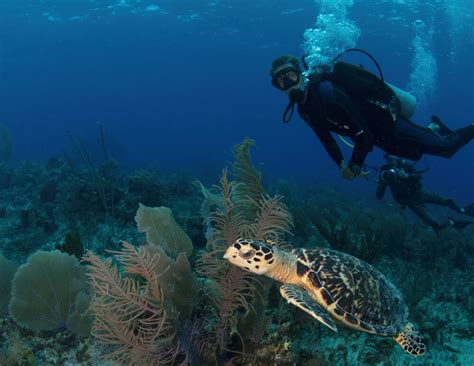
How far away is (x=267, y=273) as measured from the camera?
291 centimetres

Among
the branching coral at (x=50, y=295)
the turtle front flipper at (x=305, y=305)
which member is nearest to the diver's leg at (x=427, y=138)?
the turtle front flipper at (x=305, y=305)

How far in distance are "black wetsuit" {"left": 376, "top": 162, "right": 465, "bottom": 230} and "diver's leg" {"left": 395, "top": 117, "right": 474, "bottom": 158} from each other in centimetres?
100

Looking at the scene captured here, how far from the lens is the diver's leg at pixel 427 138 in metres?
5.67

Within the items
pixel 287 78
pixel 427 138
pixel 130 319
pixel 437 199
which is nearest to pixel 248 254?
pixel 130 319

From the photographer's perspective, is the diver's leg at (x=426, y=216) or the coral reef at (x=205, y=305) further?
the diver's leg at (x=426, y=216)

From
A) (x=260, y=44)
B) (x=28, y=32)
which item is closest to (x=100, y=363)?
(x=260, y=44)

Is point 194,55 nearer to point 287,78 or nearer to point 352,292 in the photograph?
point 287,78

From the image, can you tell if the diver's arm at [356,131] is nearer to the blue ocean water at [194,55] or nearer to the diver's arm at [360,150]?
the diver's arm at [360,150]

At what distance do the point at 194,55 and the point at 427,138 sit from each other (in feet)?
134

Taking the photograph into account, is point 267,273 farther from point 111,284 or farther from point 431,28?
point 431,28

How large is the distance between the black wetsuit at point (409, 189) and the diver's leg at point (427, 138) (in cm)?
100

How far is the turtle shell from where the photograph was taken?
9.94 ft

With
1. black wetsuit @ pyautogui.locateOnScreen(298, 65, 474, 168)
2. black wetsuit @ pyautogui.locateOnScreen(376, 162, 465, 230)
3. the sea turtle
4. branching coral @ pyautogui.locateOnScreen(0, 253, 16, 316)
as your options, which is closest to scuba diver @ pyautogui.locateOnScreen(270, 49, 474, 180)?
black wetsuit @ pyautogui.locateOnScreen(298, 65, 474, 168)

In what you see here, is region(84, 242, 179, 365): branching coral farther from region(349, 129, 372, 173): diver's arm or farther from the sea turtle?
region(349, 129, 372, 173): diver's arm
